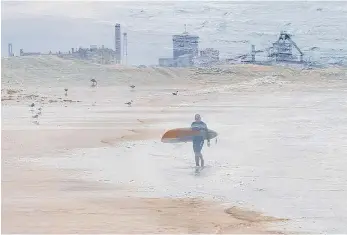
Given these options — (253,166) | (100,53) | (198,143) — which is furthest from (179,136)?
(100,53)

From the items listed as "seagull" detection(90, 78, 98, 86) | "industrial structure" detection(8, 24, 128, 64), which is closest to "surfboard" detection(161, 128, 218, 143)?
"industrial structure" detection(8, 24, 128, 64)

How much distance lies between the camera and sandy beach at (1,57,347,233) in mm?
4086

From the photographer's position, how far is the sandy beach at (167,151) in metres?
4.09

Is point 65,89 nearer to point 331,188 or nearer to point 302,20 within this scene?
point 302,20

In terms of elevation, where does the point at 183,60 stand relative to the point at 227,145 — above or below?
above

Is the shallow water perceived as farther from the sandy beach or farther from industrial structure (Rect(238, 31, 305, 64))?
industrial structure (Rect(238, 31, 305, 64))

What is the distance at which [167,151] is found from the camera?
702cm

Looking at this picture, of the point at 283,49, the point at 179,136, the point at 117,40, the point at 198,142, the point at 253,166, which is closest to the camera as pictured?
the point at 198,142

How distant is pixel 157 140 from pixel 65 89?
16.9 feet

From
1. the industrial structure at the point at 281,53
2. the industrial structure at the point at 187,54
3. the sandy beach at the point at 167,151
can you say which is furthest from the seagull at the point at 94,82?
the industrial structure at the point at 281,53

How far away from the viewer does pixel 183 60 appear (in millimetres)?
8289

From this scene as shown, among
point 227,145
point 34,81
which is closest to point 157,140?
point 227,145

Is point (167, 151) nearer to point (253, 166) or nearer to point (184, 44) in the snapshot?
point (253, 166)

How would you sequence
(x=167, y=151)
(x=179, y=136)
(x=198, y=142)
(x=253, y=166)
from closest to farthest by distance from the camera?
(x=198, y=142) → (x=253, y=166) → (x=167, y=151) → (x=179, y=136)
